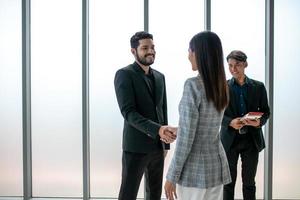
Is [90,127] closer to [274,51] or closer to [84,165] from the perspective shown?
[84,165]

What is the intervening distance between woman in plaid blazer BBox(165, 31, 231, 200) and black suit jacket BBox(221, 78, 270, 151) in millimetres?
1141

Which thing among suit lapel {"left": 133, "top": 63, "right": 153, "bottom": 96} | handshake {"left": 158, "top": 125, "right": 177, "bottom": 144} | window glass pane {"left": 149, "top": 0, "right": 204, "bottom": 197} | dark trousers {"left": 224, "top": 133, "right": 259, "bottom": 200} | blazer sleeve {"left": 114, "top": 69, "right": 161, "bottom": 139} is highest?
window glass pane {"left": 149, "top": 0, "right": 204, "bottom": 197}

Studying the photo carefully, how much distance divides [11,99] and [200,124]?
9.06ft

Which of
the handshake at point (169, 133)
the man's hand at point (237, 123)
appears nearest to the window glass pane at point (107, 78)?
the man's hand at point (237, 123)

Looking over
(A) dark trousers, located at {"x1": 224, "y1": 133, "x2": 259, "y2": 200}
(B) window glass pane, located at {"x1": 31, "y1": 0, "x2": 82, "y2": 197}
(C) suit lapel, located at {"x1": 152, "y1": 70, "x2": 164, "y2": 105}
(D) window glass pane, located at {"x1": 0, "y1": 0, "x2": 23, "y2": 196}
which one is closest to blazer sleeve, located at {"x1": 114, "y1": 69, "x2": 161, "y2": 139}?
(C) suit lapel, located at {"x1": 152, "y1": 70, "x2": 164, "y2": 105}

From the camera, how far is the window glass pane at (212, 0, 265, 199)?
367 centimetres

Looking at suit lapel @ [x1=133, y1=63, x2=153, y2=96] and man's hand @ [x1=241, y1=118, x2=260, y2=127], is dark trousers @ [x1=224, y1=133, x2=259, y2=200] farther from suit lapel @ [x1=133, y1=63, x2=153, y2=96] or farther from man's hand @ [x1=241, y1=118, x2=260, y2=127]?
suit lapel @ [x1=133, y1=63, x2=153, y2=96]

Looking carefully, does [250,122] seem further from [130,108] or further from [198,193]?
[198,193]

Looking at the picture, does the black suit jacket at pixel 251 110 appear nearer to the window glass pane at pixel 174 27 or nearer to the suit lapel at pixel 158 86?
the suit lapel at pixel 158 86

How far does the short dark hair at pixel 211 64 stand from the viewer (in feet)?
5.53

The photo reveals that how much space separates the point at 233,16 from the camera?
3.68 metres

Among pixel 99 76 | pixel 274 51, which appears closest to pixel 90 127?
pixel 99 76

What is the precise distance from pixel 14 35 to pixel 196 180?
2901 millimetres

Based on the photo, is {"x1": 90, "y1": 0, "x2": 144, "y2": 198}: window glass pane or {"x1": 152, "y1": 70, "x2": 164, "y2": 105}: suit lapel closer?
{"x1": 152, "y1": 70, "x2": 164, "y2": 105}: suit lapel
